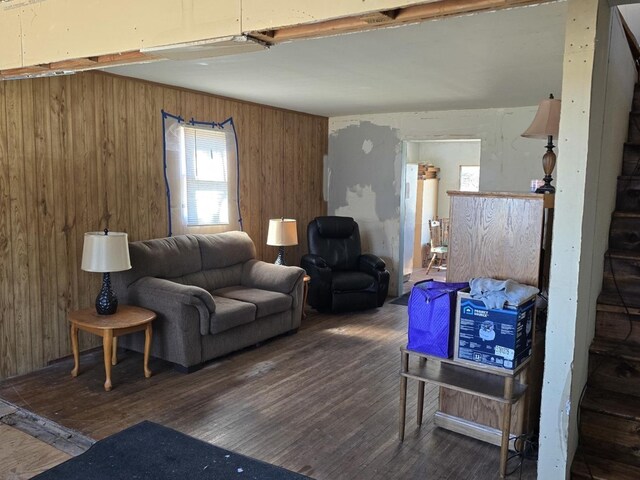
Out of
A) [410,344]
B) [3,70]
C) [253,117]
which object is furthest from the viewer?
[253,117]

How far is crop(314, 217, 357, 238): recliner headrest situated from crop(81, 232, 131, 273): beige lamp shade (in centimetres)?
293

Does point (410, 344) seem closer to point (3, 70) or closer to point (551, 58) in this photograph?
point (551, 58)

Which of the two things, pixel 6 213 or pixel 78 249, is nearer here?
pixel 6 213

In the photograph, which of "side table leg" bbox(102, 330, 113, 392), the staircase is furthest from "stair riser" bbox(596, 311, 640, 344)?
"side table leg" bbox(102, 330, 113, 392)

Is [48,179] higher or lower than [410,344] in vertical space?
higher

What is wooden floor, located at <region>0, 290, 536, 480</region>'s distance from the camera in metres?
2.73

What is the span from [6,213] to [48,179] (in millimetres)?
404

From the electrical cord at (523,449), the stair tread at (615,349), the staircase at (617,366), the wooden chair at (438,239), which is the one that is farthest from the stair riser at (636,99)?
the wooden chair at (438,239)

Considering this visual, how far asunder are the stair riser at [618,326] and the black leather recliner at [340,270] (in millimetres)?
3380

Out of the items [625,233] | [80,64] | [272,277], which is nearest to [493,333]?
[625,233]

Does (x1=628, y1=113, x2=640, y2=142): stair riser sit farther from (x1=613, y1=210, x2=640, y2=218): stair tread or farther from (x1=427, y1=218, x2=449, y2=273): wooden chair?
(x1=427, y1=218, x2=449, y2=273): wooden chair

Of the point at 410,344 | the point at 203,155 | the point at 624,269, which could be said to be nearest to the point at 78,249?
the point at 203,155

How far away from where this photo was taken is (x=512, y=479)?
2555 mm

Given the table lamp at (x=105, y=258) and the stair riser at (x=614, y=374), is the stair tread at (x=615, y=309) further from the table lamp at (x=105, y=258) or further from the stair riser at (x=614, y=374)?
the table lamp at (x=105, y=258)
